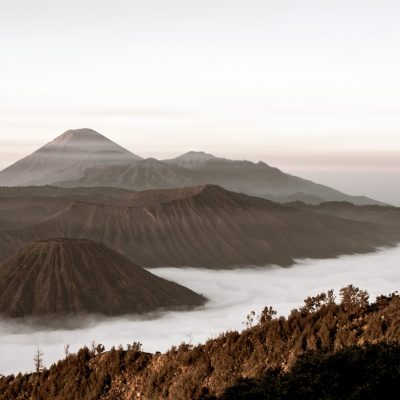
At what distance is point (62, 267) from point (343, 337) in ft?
409

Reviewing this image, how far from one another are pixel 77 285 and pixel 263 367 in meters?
122

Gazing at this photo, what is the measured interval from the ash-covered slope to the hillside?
328ft

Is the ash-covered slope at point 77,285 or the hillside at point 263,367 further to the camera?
the ash-covered slope at point 77,285

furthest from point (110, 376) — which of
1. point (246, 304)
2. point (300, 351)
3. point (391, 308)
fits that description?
point (246, 304)

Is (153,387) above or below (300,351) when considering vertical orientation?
below

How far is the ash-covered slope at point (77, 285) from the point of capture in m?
135

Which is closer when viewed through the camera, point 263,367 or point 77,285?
point 263,367

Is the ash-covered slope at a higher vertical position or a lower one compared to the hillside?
lower

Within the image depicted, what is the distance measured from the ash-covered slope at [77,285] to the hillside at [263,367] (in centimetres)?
9998

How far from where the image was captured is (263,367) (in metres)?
27.7

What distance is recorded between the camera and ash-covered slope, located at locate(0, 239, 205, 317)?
135m

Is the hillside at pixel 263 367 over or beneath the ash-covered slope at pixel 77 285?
over

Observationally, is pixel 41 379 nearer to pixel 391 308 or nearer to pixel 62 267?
pixel 391 308

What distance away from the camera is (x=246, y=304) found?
181m
